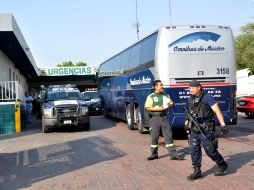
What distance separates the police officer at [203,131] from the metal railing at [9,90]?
11.3 metres

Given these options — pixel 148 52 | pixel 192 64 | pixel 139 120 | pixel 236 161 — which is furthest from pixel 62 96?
pixel 236 161

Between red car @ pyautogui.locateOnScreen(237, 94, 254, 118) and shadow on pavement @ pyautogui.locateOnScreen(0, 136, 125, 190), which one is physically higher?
red car @ pyautogui.locateOnScreen(237, 94, 254, 118)

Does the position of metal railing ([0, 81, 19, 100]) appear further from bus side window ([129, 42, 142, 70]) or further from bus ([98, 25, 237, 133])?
bus ([98, 25, 237, 133])

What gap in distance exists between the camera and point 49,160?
10211mm

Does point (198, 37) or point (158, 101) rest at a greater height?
point (198, 37)

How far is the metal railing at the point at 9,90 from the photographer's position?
58.2 feet

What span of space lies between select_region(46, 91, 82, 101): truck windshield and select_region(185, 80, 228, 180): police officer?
36.2 feet

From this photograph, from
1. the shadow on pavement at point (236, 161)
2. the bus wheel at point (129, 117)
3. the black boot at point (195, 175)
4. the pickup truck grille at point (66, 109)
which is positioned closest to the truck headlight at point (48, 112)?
the pickup truck grille at point (66, 109)

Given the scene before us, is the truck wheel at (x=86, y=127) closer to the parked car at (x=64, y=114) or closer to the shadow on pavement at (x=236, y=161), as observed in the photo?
the parked car at (x=64, y=114)

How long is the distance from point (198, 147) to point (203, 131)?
0.30m

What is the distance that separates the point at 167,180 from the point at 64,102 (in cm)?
1006

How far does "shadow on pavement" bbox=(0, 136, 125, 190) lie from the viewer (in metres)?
8.25

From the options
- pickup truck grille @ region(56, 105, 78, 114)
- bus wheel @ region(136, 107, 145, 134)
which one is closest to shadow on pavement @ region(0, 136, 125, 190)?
bus wheel @ region(136, 107, 145, 134)

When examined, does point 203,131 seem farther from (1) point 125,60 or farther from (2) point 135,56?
(1) point 125,60
